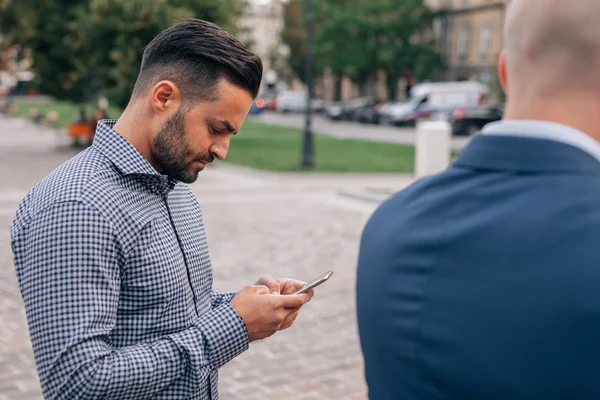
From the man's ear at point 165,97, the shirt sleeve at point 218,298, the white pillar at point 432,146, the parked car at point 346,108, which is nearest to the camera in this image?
the man's ear at point 165,97

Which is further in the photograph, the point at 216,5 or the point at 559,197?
the point at 216,5

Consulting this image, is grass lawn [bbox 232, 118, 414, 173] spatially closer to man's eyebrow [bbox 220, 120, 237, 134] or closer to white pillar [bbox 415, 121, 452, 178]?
white pillar [bbox 415, 121, 452, 178]

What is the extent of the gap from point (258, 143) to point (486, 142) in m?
26.6

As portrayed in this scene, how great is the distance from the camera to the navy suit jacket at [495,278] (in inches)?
38.5

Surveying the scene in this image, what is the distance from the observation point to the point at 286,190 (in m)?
14.9

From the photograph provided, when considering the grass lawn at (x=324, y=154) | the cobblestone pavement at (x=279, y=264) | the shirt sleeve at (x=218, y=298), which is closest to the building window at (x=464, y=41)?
the grass lawn at (x=324, y=154)

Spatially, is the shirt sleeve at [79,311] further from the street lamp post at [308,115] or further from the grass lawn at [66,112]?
the grass lawn at [66,112]

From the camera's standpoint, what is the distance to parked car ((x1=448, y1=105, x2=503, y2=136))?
31.7 metres

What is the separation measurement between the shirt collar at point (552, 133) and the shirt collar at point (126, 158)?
3.28 ft

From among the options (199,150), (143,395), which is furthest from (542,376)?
(199,150)

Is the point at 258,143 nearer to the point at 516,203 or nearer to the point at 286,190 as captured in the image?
the point at 286,190

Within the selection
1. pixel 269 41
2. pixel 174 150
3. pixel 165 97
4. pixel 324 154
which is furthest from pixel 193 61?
pixel 269 41

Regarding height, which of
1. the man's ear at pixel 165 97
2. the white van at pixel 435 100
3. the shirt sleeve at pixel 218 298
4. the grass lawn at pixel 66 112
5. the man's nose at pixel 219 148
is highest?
the man's ear at pixel 165 97

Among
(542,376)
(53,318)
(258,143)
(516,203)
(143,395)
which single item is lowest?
(258,143)
